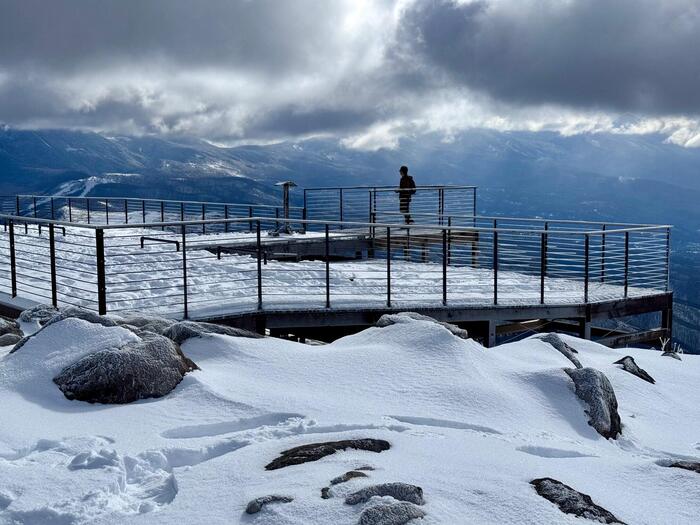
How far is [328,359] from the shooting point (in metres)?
6.52

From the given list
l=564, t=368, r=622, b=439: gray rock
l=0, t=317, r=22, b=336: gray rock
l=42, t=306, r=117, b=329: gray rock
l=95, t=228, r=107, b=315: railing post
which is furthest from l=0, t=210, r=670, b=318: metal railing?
l=564, t=368, r=622, b=439: gray rock

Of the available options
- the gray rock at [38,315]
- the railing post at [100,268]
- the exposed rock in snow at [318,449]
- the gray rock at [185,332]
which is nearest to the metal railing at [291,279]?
the railing post at [100,268]

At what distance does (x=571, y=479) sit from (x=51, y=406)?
11.1ft

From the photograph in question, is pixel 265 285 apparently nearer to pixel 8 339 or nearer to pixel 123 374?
pixel 8 339

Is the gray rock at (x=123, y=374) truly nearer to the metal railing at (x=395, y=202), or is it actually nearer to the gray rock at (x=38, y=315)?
the gray rock at (x=38, y=315)

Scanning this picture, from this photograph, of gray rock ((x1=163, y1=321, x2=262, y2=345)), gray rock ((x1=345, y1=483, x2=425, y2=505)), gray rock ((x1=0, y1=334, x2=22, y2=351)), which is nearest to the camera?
gray rock ((x1=345, y1=483, x2=425, y2=505))

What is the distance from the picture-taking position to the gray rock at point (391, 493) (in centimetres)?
→ 365

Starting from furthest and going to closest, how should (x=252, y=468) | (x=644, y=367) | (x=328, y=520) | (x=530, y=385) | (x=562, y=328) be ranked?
(x=562, y=328), (x=644, y=367), (x=530, y=385), (x=252, y=468), (x=328, y=520)

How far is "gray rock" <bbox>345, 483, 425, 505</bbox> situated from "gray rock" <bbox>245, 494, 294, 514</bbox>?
0.95 feet

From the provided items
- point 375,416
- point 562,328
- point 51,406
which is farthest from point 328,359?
point 562,328

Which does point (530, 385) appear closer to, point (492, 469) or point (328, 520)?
point (492, 469)

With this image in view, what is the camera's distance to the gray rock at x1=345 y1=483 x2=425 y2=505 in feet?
12.0

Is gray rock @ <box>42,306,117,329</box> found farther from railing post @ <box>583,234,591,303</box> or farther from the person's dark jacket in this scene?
the person's dark jacket

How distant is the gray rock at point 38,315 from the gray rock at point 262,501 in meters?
5.69
